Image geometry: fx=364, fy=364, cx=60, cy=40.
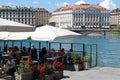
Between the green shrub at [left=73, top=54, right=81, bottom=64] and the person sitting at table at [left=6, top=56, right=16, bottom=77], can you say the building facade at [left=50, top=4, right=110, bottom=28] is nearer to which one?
the green shrub at [left=73, top=54, right=81, bottom=64]

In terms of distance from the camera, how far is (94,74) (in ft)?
42.9

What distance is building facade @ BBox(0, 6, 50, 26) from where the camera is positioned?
170 metres

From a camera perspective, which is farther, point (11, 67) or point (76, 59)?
point (76, 59)

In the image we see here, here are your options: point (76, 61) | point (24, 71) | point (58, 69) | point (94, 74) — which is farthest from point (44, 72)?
point (76, 61)

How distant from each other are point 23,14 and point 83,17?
28.7 metres

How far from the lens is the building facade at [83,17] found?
170125 millimetres

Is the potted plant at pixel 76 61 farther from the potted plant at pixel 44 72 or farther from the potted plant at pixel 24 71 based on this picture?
the potted plant at pixel 24 71

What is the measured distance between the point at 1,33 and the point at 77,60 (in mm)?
3405

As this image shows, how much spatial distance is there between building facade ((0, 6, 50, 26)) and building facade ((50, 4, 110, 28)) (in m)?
10.4

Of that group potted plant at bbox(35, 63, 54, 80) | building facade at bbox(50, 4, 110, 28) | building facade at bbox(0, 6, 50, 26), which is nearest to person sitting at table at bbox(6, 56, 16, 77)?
potted plant at bbox(35, 63, 54, 80)

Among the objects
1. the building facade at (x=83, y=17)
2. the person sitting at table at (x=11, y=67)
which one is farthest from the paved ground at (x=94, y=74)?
the building facade at (x=83, y=17)

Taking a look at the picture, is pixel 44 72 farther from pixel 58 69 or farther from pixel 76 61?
pixel 76 61

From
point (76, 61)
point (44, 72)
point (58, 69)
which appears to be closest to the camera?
point (44, 72)

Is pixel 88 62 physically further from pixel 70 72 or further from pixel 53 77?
pixel 53 77
